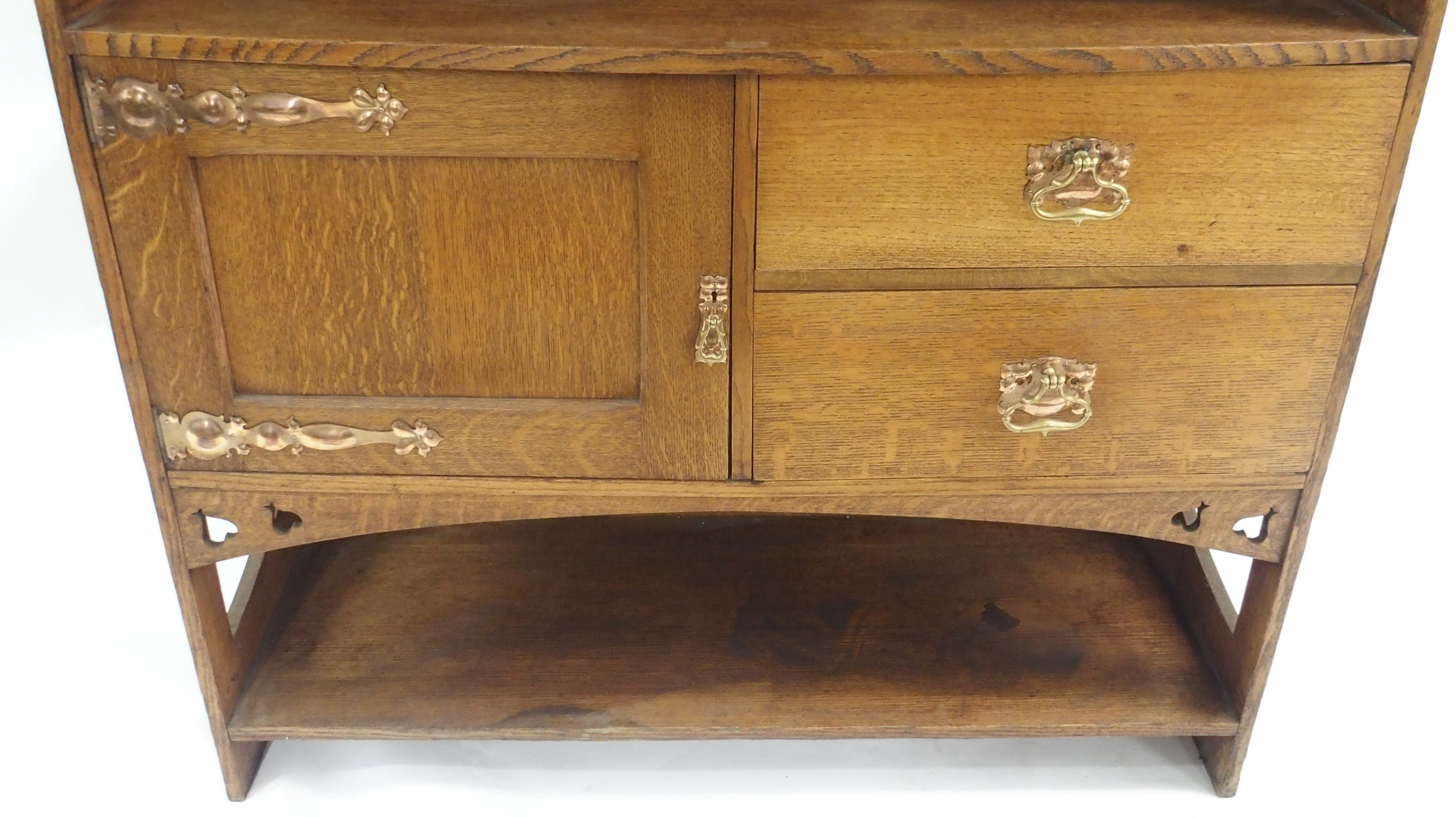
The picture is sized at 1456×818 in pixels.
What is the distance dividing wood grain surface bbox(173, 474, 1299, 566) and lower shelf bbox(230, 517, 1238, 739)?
0.24m

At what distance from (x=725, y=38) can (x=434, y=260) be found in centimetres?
32

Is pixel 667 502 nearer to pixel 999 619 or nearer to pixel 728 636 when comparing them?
pixel 728 636

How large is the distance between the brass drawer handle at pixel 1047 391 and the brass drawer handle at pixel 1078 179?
0.45 feet

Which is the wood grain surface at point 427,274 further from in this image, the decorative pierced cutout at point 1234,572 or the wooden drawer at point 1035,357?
the decorative pierced cutout at point 1234,572

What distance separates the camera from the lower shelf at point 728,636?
4.82ft

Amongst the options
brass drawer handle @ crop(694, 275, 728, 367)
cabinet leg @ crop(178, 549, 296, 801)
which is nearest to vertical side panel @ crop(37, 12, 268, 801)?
cabinet leg @ crop(178, 549, 296, 801)

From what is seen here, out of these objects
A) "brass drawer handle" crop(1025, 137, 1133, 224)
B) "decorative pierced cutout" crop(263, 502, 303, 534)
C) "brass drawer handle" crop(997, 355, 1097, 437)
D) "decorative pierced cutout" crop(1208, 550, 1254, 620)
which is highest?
"brass drawer handle" crop(1025, 137, 1133, 224)

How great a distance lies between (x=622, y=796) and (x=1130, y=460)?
673 mm

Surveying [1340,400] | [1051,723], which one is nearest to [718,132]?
[1340,400]

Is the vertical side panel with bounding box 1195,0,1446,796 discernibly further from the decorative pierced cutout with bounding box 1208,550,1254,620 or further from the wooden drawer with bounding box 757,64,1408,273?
the decorative pierced cutout with bounding box 1208,550,1254,620

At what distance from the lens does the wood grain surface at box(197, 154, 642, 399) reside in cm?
115

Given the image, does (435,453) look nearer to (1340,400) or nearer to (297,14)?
(297,14)

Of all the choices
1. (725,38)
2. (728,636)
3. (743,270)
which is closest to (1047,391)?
(743,270)

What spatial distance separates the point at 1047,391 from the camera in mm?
1230
